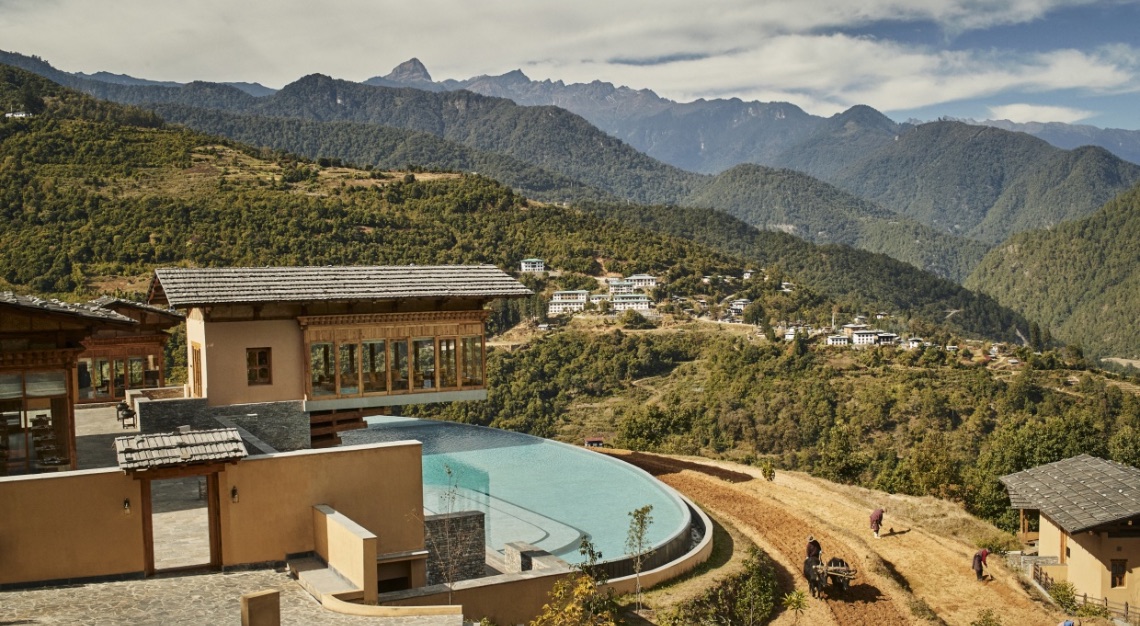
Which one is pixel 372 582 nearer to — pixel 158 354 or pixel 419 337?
pixel 419 337

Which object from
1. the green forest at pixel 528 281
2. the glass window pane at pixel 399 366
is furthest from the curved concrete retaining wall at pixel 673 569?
the green forest at pixel 528 281

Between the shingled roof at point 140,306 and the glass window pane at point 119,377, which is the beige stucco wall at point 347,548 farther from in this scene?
the glass window pane at point 119,377

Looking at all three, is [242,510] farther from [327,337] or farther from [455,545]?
[327,337]

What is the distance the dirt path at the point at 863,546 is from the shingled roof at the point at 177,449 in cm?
965

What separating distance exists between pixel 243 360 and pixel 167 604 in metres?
7.64

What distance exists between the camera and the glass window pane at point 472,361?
58.5 feet

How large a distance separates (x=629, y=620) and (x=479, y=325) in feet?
20.1

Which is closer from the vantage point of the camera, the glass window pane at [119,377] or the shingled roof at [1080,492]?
the glass window pane at [119,377]

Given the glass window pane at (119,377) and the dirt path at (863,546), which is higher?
the glass window pane at (119,377)

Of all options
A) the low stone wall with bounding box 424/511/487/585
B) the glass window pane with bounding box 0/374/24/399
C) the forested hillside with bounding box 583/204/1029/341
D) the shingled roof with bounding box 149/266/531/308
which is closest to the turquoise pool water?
the low stone wall with bounding box 424/511/487/585

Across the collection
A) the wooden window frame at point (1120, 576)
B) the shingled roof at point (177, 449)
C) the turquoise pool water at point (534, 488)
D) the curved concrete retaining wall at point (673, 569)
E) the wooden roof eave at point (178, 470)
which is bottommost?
the wooden window frame at point (1120, 576)

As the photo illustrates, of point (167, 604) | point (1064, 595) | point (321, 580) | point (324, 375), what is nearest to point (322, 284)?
point (324, 375)

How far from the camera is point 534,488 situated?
64.1 ft

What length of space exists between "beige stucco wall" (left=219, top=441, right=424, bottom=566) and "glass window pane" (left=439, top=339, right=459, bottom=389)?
21.8 feet
